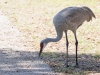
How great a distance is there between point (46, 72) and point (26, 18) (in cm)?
807

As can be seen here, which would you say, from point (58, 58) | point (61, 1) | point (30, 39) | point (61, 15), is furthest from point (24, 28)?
point (61, 1)

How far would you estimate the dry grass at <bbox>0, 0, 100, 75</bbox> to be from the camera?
1076 cm

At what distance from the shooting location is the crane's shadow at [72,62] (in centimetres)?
927

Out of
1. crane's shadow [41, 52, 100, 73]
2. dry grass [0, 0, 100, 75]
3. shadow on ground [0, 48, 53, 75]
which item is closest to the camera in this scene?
shadow on ground [0, 48, 53, 75]

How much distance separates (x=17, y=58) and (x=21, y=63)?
0.58 meters

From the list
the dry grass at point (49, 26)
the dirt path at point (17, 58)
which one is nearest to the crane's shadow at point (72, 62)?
the dry grass at point (49, 26)

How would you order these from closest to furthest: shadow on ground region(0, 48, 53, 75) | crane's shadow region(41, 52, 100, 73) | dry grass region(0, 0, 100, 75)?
shadow on ground region(0, 48, 53, 75) < crane's shadow region(41, 52, 100, 73) < dry grass region(0, 0, 100, 75)

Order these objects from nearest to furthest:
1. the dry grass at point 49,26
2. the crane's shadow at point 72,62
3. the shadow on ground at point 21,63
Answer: the shadow on ground at point 21,63 < the crane's shadow at point 72,62 < the dry grass at point 49,26

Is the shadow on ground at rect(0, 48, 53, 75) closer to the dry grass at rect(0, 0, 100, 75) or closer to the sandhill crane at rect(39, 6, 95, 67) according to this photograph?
the dry grass at rect(0, 0, 100, 75)

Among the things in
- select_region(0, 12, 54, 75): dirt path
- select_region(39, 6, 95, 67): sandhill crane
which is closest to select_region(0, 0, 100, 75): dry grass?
select_region(0, 12, 54, 75): dirt path

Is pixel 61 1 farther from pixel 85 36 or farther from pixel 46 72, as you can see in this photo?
pixel 46 72

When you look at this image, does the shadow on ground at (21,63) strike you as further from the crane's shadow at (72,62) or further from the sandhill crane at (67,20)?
the sandhill crane at (67,20)

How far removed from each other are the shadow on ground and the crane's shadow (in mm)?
234

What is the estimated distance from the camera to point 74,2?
2059cm
